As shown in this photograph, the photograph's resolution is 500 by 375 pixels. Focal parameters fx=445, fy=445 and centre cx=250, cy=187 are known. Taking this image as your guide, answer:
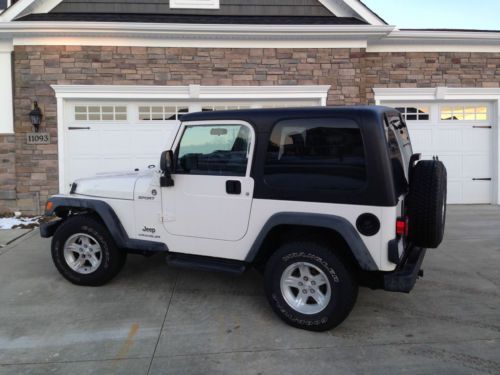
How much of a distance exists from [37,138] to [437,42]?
8751mm

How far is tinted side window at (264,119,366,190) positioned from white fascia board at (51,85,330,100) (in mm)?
5711

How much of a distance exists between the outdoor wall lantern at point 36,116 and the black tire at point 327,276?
6.93 meters

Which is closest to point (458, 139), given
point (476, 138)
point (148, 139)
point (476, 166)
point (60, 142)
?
point (476, 138)

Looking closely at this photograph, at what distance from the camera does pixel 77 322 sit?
12.8 ft

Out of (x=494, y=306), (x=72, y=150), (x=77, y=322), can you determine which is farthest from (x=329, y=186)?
(x=72, y=150)

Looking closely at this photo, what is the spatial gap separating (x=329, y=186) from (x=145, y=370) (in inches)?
76.8

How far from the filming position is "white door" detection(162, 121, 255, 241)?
156 inches

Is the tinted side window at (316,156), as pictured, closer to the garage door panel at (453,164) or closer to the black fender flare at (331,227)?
the black fender flare at (331,227)

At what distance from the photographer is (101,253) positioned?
4.67m

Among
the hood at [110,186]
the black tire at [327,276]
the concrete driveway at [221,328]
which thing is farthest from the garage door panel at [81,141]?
the black tire at [327,276]

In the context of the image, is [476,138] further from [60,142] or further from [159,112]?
[60,142]

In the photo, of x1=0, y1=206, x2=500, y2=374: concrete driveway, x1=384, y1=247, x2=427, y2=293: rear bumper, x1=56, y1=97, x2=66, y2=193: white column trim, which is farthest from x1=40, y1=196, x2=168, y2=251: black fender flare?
x1=56, y1=97, x2=66, y2=193: white column trim

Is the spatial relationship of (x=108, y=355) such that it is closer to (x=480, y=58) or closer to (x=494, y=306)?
(x=494, y=306)

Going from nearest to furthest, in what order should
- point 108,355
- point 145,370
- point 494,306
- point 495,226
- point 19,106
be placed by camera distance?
A: 1. point 145,370
2. point 108,355
3. point 494,306
4. point 495,226
5. point 19,106
